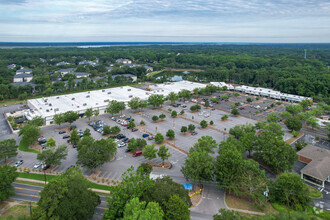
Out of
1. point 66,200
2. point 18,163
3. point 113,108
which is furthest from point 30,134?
point 66,200

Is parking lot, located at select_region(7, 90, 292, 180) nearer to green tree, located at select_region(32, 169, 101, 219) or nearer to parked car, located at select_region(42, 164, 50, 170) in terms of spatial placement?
parked car, located at select_region(42, 164, 50, 170)

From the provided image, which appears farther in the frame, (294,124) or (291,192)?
(294,124)

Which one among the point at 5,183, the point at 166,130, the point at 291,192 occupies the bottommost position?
the point at 291,192

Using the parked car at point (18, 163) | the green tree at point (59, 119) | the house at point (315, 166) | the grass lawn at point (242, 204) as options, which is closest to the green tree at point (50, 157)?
the parked car at point (18, 163)

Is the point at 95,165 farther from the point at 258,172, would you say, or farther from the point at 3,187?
the point at 258,172

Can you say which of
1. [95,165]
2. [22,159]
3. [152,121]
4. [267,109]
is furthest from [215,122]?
[22,159]

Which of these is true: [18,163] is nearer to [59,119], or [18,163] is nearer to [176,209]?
[59,119]
